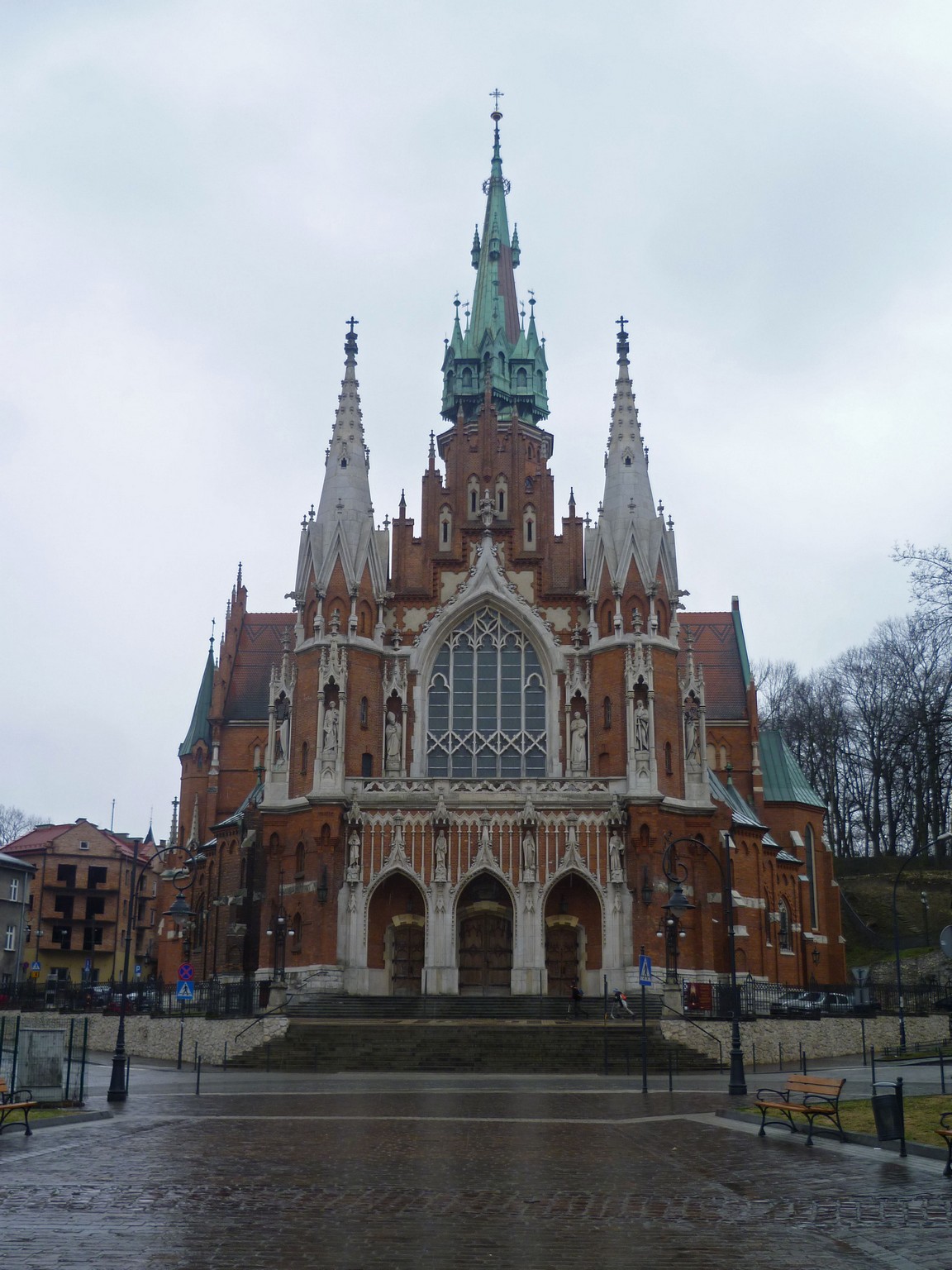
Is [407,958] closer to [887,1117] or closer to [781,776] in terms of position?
[781,776]

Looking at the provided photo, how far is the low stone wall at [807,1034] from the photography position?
133 ft

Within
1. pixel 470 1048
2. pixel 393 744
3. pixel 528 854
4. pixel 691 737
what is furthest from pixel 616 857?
pixel 470 1048

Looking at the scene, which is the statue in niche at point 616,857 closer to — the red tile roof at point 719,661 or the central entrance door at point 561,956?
the central entrance door at point 561,956

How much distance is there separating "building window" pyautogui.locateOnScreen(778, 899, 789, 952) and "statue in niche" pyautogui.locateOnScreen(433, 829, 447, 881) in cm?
1824

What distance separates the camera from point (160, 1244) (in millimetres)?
11375

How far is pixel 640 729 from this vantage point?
50.8m

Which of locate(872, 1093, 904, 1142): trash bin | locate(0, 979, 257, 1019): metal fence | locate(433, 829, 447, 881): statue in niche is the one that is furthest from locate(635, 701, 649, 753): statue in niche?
locate(872, 1093, 904, 1142): trash bin

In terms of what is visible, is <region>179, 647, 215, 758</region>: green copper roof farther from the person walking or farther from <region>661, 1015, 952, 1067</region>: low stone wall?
<region>661, 1015, 952, 1067</region>: low stone wall

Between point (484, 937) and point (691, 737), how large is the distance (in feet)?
35.8

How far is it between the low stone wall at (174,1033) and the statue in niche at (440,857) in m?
8.52

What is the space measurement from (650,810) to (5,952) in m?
41.0

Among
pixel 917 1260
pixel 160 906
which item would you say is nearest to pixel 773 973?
pixel 160 906

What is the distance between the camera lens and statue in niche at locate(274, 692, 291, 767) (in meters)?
53.1

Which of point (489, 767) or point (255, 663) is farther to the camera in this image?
point (255, 663)
